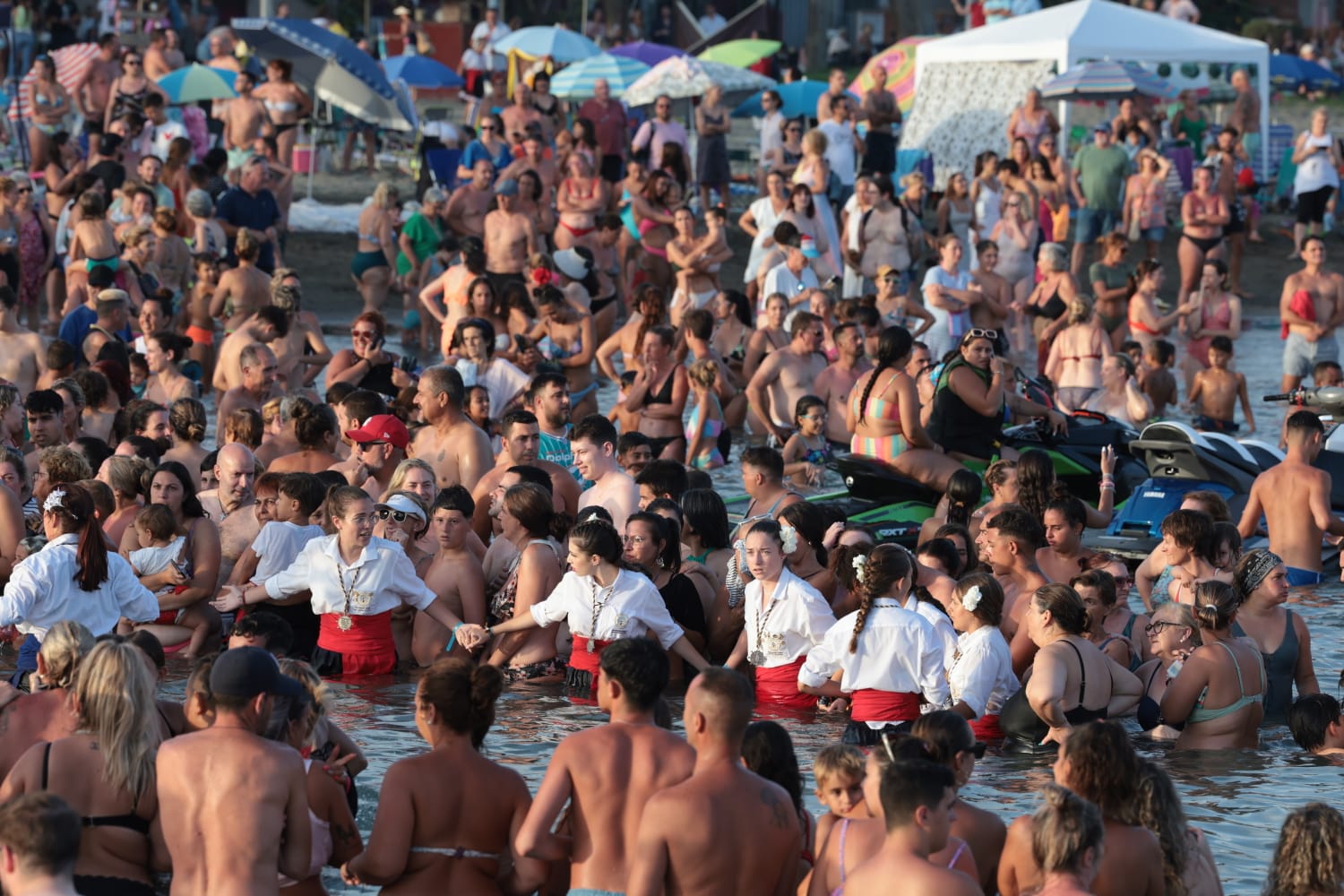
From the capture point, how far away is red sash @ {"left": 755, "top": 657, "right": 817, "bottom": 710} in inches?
333

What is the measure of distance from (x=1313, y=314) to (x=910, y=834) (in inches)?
518

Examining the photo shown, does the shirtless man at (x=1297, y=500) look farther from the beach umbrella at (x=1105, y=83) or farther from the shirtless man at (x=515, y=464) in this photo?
the beach umbrella at (x=1105, y=83)

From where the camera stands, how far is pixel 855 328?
45.6ft

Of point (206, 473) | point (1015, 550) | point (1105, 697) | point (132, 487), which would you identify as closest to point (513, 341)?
point (206, 473)

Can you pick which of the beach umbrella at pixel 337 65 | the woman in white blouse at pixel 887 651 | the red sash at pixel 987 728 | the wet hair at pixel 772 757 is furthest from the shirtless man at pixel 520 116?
the wet hair at pixel 772 757

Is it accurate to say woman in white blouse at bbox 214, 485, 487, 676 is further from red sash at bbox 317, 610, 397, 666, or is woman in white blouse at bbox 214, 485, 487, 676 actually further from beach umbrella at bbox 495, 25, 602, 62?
beach umbrella at bbox 495, 25, 602, 62

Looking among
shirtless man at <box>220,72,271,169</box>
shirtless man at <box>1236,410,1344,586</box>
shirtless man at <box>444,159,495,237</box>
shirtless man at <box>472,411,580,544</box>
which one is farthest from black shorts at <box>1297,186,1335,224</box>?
shirtless man at <box>472,411,580,544</box>

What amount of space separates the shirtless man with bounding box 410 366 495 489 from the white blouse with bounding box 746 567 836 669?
2.37m

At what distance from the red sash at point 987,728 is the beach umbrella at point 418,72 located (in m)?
21.2

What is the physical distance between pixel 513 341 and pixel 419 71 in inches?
607

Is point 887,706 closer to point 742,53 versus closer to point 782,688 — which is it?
point 782,688

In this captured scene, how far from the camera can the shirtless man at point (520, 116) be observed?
22.8 metres

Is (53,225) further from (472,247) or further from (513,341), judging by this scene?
(513,341)

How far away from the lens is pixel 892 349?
37.8 feet
